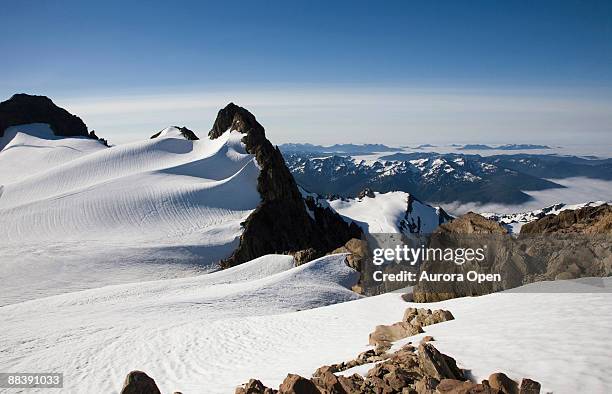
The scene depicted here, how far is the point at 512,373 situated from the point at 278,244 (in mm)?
45983

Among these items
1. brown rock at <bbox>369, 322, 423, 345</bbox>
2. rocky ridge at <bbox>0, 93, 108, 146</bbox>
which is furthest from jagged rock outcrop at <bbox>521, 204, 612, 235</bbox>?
rocky ridge at <bbox>0, 93, 108, 146</bbox>

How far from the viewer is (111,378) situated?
12.5m

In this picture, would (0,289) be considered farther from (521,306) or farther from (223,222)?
(521,306)

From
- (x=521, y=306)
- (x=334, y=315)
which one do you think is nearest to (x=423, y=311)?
(x=521, y=306)

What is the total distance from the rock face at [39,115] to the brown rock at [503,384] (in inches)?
5119

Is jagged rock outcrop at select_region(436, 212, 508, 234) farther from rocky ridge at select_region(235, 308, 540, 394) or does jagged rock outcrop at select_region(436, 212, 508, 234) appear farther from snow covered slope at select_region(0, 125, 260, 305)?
snow covered slope at select_region(0, 125, 260, 305)

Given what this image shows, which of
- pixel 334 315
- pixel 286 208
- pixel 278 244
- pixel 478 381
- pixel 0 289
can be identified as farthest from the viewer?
pixel 286 208

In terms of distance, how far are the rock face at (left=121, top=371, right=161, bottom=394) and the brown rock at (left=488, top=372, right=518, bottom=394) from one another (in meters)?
6.52

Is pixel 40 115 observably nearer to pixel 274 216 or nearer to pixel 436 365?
pixel 274 216

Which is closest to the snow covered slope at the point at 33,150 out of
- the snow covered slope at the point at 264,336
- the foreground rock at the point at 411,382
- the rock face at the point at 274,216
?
the rock face at the point at 274,216

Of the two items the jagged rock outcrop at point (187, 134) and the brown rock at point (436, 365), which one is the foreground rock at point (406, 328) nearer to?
the brown rock at point (436, 365)

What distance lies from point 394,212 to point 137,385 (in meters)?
152

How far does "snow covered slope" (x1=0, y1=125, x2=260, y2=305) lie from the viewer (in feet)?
122

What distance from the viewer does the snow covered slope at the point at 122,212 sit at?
37.3m
